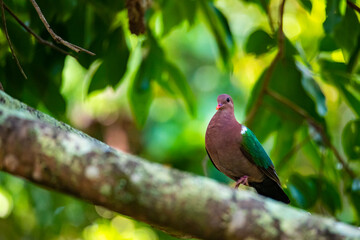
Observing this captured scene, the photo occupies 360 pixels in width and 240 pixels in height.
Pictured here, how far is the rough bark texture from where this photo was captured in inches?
63.1

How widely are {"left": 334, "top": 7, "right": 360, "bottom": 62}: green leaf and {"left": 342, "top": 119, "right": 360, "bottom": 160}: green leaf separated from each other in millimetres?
692

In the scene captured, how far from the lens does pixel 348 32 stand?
13.7ft

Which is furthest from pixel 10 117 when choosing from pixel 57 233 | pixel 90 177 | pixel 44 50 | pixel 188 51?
pixel 188 51

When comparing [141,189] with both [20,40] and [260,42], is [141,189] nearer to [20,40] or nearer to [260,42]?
[20,40]

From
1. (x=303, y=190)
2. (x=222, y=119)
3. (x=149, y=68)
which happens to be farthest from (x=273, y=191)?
(x=149, y=68)

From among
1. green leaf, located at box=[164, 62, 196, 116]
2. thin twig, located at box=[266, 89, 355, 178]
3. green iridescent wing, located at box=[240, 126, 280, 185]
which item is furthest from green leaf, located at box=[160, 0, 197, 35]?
green iridescent wing, located at box=[240, 126, 280, 185]

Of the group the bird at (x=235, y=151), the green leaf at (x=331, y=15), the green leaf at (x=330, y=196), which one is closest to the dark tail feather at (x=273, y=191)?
the bird at (x=235, y=151)

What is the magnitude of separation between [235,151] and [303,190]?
1.47 meters

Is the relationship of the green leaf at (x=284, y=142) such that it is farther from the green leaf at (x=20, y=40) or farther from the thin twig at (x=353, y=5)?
the green leaf at (x=20, y=40)

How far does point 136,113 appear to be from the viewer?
16.5 ft

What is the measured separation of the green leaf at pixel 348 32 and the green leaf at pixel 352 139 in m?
0.69

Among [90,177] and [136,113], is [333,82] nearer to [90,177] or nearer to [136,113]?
[136,113]

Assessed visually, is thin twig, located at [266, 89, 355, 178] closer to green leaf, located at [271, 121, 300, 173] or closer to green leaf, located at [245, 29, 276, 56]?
green leaf, located at [271, 121, 300, 173]

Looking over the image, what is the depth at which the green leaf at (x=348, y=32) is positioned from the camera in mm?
4086
